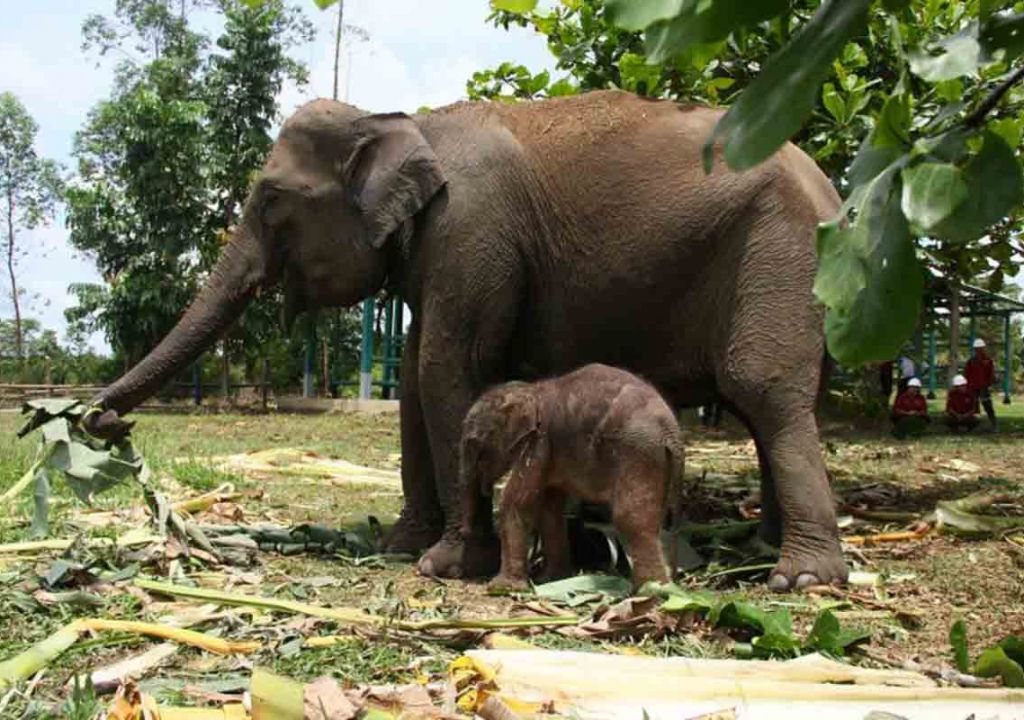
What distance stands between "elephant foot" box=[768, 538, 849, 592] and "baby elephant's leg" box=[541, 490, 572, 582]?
3.00ft

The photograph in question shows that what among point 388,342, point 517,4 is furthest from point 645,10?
point 388,342

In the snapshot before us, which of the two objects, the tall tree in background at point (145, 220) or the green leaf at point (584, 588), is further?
the tall tree in background at point (145, 220)

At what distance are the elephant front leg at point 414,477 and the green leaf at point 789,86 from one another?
5516mm

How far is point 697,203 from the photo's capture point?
5625 mm

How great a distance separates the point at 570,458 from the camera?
505cm

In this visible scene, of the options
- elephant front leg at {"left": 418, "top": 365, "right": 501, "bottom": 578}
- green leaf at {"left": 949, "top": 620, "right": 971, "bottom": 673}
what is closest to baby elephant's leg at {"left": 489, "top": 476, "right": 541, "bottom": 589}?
elephant front leg at {"left": 418, "top": 365, "right": 501, "bottom": 578}

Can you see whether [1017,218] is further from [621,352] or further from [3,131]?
[3,131]

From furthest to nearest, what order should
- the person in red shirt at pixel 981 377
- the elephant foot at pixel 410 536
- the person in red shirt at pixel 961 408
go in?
the person in red shirt at pixel 981 377 < the person in red shirt at pixel 961 408 < the elephant foot at pixel 410 536

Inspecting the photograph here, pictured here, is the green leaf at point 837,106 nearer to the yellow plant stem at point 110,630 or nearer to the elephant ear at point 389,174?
the elephant ear at point 389,174

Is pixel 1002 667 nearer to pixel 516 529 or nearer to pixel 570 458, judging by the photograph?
pixel 570 458

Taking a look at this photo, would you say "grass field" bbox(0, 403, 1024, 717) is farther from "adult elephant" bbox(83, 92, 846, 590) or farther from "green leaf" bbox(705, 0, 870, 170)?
"green leaf" bbox(705, 0, 870, 170)

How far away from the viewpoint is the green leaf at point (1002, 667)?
11.0 feet

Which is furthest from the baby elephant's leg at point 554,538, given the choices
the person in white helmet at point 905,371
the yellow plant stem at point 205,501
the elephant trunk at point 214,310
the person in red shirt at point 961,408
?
the person in red shirt at point 961,408

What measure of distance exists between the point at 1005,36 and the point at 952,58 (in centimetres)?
5
